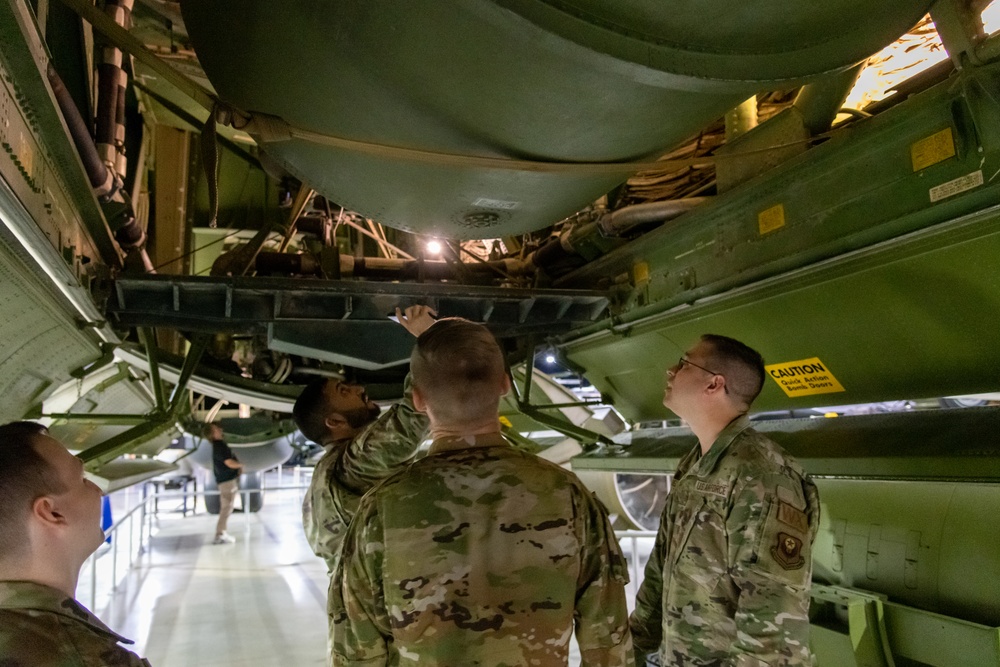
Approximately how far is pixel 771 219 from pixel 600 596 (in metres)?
2.01

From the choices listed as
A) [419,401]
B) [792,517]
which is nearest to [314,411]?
[419,401]

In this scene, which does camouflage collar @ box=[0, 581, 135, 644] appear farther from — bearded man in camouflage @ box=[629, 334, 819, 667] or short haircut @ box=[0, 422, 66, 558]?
bearded man in camouflage @ box=[629, 334, 819, 667]

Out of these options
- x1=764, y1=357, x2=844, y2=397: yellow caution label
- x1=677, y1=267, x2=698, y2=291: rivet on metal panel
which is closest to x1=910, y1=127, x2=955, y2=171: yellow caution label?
x1=764, y1=357, x2=844, y2=397: yellow caution label

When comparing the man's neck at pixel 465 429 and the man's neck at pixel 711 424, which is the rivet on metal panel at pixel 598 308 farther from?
the man's neck at pixel 465 429

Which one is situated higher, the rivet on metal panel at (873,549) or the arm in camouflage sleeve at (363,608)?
the arm in camouflage sleeve at (363,608)

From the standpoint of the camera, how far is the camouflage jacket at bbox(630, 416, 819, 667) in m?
1.76

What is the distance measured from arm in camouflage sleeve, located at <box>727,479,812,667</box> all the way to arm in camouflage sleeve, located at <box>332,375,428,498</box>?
39.8 inches

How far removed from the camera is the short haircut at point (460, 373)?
4.78 feet

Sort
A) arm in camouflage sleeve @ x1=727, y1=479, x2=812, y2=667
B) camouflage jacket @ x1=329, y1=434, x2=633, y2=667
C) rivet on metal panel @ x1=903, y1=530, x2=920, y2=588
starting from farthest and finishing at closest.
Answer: rivet on metal panel @ x1=903, y1=530, x2=920, y2=588 → arm in camouflage sleeve @ x1=727, y1=479, x2=812, y2=667 → camouflage jacket @ x1=329, y1=434, x2=633, y2=667

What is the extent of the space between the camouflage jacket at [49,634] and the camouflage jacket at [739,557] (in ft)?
4.70

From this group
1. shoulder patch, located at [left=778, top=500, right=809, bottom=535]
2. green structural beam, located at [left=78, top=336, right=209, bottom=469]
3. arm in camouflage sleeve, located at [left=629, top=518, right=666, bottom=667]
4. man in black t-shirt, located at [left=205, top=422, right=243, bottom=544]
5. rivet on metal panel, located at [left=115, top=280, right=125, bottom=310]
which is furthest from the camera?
man in black t-shirt, located at [left=205, top=422, right=243, bottom=544]

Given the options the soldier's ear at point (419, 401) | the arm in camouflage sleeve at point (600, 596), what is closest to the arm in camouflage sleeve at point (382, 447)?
the soldier's ear at point (419, 401)

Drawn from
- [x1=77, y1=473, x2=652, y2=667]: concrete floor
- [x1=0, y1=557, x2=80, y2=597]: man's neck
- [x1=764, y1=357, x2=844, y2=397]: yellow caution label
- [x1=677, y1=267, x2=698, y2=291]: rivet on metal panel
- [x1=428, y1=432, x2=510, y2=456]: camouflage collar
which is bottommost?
[x1=77, y1=473, x2=652, y2=667]: concrete floor

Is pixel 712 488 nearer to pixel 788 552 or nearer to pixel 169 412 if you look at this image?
pixel 788 552
